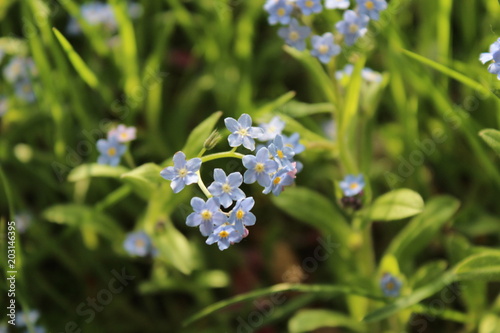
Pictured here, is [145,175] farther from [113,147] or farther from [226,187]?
[226,187]

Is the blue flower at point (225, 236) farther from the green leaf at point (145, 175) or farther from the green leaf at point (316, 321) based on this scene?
the green leaf at point (316, 321)

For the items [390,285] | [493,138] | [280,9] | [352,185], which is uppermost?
[280,9]

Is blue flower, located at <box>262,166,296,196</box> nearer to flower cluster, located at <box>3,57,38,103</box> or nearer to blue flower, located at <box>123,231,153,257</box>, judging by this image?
blue flower, located at <box>123,231,153,257</box>

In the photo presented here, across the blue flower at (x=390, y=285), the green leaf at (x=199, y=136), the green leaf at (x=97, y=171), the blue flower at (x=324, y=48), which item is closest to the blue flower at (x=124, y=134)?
the green leaf at (x=97, y=171)

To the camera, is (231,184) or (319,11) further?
(319,11)

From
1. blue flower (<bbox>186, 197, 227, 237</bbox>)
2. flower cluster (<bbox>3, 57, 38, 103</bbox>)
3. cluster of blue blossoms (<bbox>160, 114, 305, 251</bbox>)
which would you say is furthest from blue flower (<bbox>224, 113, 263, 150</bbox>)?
flower cluster (<bbox>3, 57, 38, 103</bbox>)

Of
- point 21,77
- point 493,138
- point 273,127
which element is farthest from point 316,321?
point 21,77

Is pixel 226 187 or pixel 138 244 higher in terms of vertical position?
pixel 138 244
